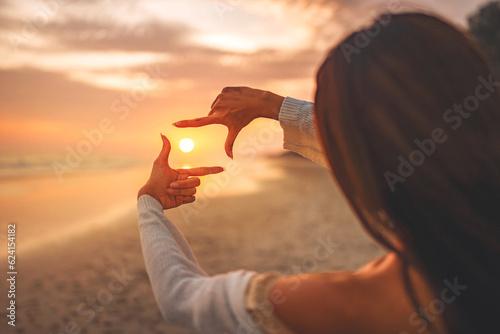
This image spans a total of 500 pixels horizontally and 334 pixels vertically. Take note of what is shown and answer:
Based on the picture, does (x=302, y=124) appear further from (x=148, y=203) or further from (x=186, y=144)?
(x=186, y=144)

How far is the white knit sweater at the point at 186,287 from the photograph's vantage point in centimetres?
120

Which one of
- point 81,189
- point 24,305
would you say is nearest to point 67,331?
point 24,305

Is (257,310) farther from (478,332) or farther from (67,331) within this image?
(67,331)

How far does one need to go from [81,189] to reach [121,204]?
3.53 meters

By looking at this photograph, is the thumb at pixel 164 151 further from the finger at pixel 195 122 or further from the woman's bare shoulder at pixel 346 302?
the woman's bare shoulder at pixel 346 302

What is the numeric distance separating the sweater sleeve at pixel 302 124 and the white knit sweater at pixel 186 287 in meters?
0.86

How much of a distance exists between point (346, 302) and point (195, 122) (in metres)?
1.02

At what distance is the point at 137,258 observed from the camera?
6.68 meters

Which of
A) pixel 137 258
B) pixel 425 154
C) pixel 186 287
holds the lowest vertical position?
pixel 137 258

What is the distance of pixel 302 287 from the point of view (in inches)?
46.6

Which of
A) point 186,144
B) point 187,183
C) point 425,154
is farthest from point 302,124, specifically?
point 186,144

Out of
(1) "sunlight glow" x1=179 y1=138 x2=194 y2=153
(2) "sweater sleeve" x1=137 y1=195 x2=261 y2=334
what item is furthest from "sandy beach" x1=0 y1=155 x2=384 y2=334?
(2) "sweater sleeve" x1=137 y1=195 x2=261 y2=334

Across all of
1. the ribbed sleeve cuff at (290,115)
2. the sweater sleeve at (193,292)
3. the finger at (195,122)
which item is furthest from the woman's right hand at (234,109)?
the sweater sleeve at (193,292)

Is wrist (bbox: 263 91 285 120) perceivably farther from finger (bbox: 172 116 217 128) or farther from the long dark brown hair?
the long dark brown hair
